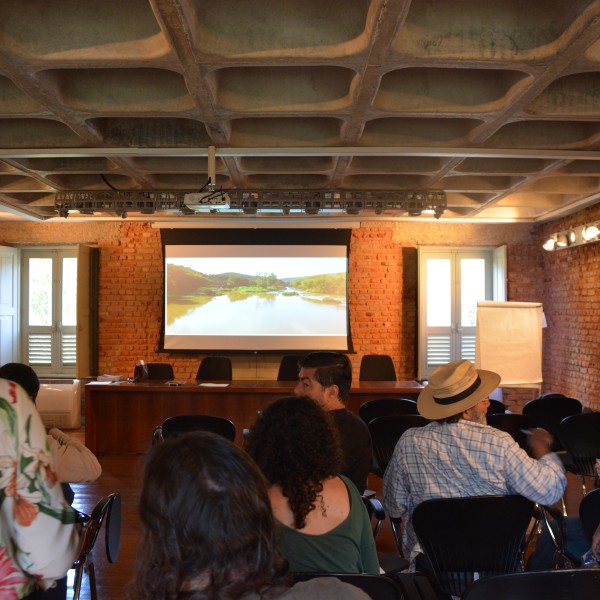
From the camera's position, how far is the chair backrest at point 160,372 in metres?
8.16

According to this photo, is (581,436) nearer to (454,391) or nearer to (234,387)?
(454,391)

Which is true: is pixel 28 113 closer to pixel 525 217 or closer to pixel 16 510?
pixel 16 510

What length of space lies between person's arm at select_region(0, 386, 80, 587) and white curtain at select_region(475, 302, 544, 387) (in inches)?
262

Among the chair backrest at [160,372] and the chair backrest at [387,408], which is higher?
the chair backrest at [160,372]

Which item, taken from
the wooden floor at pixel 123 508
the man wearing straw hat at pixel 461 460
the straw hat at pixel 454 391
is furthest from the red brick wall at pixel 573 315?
the man wearing straw hat at pixel 461 460

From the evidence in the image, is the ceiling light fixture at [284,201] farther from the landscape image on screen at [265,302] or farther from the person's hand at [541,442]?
the person's hand at [541,442]

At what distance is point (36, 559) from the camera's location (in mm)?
1768

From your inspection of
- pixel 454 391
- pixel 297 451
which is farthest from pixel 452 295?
pixel 297 451

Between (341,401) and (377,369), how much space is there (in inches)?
174

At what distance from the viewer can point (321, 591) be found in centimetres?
117

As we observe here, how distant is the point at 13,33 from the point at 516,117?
3508mm

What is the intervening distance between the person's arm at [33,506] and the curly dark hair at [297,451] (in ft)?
1.92

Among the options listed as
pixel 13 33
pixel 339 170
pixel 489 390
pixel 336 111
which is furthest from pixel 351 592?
pixel 339 170

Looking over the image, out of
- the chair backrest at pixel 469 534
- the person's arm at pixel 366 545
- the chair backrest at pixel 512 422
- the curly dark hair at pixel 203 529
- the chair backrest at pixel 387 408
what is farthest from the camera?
the chair backrest at pixel 387 408
